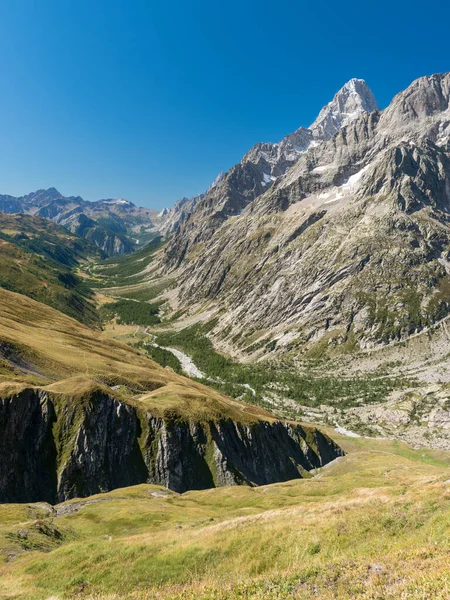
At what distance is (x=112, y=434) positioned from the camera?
68500mm

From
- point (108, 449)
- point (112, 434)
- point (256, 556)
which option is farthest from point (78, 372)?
point (256, 556)

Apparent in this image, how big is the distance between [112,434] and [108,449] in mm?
2863

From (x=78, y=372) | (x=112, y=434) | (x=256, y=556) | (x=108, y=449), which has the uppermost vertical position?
(x=78, y=372)

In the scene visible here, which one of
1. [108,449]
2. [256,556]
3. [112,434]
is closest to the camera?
[256,556]

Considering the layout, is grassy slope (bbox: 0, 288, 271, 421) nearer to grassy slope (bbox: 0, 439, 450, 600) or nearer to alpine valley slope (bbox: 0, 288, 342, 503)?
alpine valley slope (bbox: 0, 288, 342, 503)

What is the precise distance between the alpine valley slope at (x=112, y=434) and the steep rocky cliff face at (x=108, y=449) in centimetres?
18

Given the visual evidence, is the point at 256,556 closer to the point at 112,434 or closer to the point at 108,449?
the point at 108,449

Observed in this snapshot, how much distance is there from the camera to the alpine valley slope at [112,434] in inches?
2367

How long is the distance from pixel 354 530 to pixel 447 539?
24.2 ft

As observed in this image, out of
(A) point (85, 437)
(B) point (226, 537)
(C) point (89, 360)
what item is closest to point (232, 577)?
(B) point (226, 537)

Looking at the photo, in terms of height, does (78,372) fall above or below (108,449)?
above

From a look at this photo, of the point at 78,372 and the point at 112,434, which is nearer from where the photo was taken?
the point at 112,434

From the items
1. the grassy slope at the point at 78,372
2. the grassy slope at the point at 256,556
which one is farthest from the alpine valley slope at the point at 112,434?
the grassy slope at the point at 256,556

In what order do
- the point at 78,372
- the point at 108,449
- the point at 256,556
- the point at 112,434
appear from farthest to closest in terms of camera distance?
the point at 78,372
the point at 112,434
the point at 108,449
the point at 256,556
